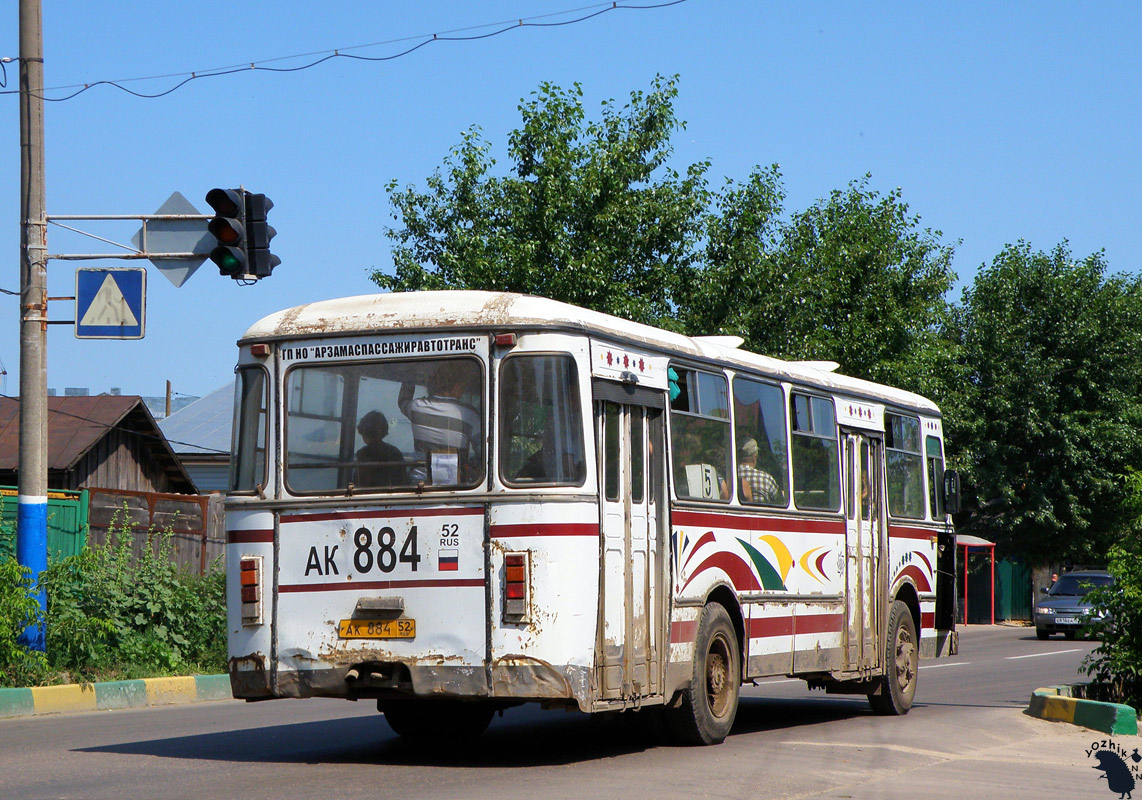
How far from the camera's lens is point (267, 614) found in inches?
379

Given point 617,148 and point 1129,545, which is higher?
point 617,148

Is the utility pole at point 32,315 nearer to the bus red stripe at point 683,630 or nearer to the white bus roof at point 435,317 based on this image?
the white bus roof at point 435,317

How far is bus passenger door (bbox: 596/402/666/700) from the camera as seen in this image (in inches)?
375

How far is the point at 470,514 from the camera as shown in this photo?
30.5 ft

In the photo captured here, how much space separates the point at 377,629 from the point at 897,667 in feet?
23.5

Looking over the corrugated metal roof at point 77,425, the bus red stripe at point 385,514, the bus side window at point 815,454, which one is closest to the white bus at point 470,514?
the bus red stripe at point 385,514

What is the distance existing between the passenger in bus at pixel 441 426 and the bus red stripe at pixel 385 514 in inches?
7.6

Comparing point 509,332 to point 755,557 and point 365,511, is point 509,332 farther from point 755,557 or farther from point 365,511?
point 755,557

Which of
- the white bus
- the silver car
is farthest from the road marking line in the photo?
the white bus

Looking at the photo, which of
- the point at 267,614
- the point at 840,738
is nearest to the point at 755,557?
the point at 840,738

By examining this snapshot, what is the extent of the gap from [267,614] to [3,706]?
516 centimetres

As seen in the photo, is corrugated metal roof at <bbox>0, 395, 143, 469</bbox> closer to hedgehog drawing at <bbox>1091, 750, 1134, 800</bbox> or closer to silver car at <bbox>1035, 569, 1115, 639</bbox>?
silver car at <bbox>1035, 569, 1115, 639</bbox>

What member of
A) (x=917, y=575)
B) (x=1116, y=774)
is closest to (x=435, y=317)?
(x=1116, y=774)

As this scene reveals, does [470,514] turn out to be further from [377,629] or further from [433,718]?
[433,718]
